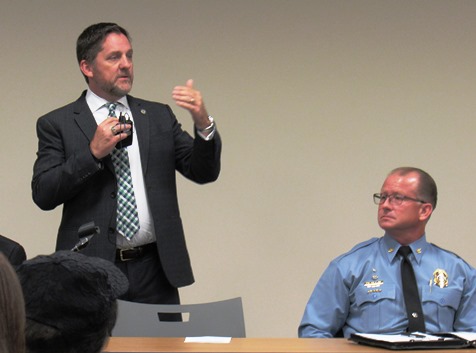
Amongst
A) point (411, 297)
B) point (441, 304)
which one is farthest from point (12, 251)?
point (441, 304)

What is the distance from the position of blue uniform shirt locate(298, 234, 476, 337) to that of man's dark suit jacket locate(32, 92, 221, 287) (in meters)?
0.52

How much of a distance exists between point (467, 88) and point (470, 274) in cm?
159

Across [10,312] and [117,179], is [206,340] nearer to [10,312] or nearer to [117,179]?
[117,179]

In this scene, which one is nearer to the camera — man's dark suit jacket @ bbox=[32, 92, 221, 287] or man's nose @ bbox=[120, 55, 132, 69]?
man's dark suit jacket @ bbox=[32, 92, 221, 287]

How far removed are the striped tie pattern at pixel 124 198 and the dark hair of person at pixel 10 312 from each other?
201 centimetres

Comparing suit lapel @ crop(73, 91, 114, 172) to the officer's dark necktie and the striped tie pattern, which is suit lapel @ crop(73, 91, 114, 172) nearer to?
the striped tie pattern

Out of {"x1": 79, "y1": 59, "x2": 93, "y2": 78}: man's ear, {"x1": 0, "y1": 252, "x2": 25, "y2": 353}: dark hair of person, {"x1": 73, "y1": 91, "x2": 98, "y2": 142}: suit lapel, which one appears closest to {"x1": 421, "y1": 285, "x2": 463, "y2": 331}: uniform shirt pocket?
{"x1": 73, "y1": 91, "x2": 98, "y2": 142}: suit lapel

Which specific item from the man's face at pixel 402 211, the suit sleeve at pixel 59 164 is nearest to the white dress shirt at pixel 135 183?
the suit sleeve at pixel 59 164

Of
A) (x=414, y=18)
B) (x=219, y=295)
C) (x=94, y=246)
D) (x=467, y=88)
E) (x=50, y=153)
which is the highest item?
(x=414, y=18)

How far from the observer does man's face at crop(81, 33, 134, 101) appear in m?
3.26

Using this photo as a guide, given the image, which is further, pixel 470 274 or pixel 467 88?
pixel 467 88

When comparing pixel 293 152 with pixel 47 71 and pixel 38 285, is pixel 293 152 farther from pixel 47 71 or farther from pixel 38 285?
pixel 38 285

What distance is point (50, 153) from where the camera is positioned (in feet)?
10.6

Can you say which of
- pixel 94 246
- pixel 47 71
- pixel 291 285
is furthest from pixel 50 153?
pixel 291 285
